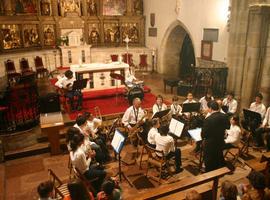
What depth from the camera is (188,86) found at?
11.2 m

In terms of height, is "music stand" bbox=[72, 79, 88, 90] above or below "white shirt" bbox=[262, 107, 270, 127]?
above

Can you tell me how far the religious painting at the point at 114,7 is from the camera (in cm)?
1586

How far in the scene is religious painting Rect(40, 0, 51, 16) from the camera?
14477mm

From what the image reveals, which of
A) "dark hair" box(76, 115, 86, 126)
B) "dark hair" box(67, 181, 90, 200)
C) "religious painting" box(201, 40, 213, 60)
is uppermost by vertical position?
"religious painting" box(201, 40, 213, 60)

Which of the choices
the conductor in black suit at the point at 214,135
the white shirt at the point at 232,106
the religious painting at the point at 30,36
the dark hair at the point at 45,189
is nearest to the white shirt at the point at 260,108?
the white shirt at the point at 232,106

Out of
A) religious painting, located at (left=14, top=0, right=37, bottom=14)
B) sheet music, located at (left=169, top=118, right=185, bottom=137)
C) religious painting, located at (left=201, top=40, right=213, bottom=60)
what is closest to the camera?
sheet music, located at (left=169, top=118, right=185, bottom=137)

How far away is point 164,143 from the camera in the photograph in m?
5.91

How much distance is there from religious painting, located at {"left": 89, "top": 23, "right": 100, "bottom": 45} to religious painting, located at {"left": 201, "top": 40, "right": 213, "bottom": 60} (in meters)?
6.50

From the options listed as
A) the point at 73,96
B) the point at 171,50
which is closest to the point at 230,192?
the point at 73,96

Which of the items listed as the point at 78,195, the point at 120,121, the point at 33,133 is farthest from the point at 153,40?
the point at 78,195

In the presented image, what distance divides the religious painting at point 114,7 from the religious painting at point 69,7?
149 centimetres

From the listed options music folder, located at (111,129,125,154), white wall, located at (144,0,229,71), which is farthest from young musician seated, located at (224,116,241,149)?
white wall, located at (144,0,229,71)

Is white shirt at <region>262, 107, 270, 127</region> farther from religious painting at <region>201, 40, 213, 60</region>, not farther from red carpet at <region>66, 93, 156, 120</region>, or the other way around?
religious painting at <region>201, 40, 213, 60</region>

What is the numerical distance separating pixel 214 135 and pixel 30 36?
1203 cm
